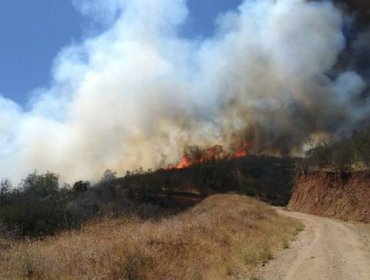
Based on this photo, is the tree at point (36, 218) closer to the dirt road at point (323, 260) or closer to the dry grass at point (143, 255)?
the dry grass at point (143, 255)

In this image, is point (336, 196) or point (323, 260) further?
point (336, 196)

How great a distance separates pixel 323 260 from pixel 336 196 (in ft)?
103

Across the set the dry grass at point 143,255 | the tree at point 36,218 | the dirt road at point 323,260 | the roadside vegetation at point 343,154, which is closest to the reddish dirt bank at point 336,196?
the roadside vegetation at point 343,154

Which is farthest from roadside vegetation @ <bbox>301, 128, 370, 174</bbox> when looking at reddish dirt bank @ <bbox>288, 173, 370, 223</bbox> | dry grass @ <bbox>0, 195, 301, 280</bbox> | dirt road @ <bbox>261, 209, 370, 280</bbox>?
dry grass @ <bbox>0, 195, 301, 280</bbox>

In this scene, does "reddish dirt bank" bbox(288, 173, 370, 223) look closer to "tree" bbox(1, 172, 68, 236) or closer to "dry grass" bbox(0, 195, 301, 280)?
"dry grass" bbox(0, 195, 301, 280)

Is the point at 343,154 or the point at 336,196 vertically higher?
the point at 343,154

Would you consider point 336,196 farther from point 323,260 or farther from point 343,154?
point 323,260

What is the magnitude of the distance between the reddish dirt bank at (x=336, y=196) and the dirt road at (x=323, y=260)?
1559cm

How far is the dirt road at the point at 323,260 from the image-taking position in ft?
52.0

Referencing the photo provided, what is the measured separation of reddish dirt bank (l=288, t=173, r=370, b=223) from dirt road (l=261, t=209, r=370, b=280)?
15.6m

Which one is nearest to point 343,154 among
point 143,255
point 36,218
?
point 36,218

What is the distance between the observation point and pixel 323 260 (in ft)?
61.2

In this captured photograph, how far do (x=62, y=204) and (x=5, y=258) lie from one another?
22222 millimetres

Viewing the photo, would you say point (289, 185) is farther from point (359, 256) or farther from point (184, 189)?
point (359, 256)
